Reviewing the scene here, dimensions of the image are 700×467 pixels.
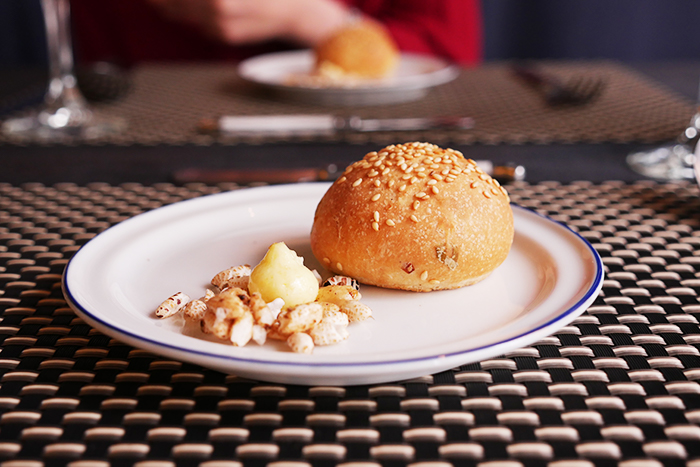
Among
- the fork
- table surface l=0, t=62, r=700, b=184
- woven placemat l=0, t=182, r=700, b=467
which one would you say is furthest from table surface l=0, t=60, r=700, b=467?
the fork

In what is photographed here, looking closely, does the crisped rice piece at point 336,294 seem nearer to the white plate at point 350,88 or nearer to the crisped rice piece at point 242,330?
the crisped rice piece at point 242,330

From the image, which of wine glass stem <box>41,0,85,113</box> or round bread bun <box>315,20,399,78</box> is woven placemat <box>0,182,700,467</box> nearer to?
wine glass stem <box>41,0,85,113</box>

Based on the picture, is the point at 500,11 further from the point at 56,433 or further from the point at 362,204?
the point at 56,433

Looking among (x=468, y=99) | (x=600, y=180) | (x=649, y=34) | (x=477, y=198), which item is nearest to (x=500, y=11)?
(x=649, y=34)

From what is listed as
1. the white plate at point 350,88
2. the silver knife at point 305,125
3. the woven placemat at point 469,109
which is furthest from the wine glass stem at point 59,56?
the white plate at point 350,88

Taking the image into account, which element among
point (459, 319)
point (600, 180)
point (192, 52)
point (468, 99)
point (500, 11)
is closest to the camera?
point (459, 319)
